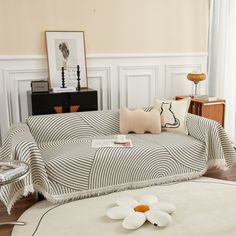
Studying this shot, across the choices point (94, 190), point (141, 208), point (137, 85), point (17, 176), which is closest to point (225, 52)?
point (137, 85)

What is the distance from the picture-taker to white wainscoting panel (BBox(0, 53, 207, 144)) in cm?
405

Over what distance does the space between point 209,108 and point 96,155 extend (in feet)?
6.51

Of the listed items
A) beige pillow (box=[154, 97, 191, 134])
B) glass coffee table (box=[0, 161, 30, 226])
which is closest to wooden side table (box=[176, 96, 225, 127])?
beige pillow (box=[154, 97, 191, 134])

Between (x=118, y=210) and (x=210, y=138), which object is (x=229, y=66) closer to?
(x=210, y=138)

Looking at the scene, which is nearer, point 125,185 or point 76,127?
point 125,185

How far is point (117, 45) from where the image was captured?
4.44m

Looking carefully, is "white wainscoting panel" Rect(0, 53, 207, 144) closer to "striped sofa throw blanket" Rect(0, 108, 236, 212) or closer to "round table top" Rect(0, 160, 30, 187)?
"striped sofa throw blanket" Rect(0, 108, 236, 212)

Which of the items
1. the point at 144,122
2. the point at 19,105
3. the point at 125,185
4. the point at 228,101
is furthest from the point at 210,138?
the point at 19,105

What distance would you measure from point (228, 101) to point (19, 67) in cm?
274

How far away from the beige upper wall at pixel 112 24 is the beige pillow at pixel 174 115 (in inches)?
48.6

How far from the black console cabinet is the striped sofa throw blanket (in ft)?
1.62

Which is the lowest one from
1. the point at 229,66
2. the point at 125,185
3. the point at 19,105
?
the point at 125,185

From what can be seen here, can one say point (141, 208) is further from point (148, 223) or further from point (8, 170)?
point (8, 170)

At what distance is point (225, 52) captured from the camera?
15.1 ft
